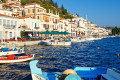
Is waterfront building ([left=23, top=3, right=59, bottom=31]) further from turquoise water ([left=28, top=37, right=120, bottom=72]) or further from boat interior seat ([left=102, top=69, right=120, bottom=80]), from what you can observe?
boat interior seat ([left=102, top=69, right=120, bottom=80])

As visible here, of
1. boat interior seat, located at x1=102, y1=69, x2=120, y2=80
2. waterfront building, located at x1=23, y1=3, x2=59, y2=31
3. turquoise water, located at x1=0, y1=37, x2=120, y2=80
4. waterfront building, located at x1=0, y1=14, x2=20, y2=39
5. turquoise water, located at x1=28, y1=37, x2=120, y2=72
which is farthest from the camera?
waterfront building, located at x1=23, y1=3, x2=59, y2=31

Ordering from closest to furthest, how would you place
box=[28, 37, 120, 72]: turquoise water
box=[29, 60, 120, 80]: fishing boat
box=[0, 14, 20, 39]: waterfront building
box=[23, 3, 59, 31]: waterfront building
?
box=[29, 60, 120, 80]: fishing boat < box=[28, 37, 120, 72]: turquoise water < box=[0, 14, 20, 39]: waterfront building < box=[23, 3, 59, 31]: waterfront building

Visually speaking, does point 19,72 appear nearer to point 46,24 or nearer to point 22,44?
point 22,44

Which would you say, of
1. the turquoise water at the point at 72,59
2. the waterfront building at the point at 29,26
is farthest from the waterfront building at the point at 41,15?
the turquoise water at the point at 72,59

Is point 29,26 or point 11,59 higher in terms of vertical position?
point 29,26

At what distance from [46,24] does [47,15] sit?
410 centimetres

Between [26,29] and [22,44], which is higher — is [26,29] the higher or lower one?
the higher one

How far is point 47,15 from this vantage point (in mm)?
64062

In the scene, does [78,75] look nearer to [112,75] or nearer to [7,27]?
[112,75]

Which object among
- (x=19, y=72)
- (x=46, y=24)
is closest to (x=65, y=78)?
(x=19, y=72)

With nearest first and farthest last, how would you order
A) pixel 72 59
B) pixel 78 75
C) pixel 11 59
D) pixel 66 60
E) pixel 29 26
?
pixel 78 75 < pixel 11 59 < pixel 66 60 < pixel 72 59 < pixel 29 26

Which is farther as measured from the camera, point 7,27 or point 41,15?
point 41,15

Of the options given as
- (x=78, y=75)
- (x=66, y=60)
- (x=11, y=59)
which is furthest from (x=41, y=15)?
(x=78, y=75)

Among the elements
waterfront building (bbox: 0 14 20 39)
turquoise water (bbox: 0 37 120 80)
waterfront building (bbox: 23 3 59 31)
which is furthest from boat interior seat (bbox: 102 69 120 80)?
waterfront building (bbox: 23 3 59 31)
